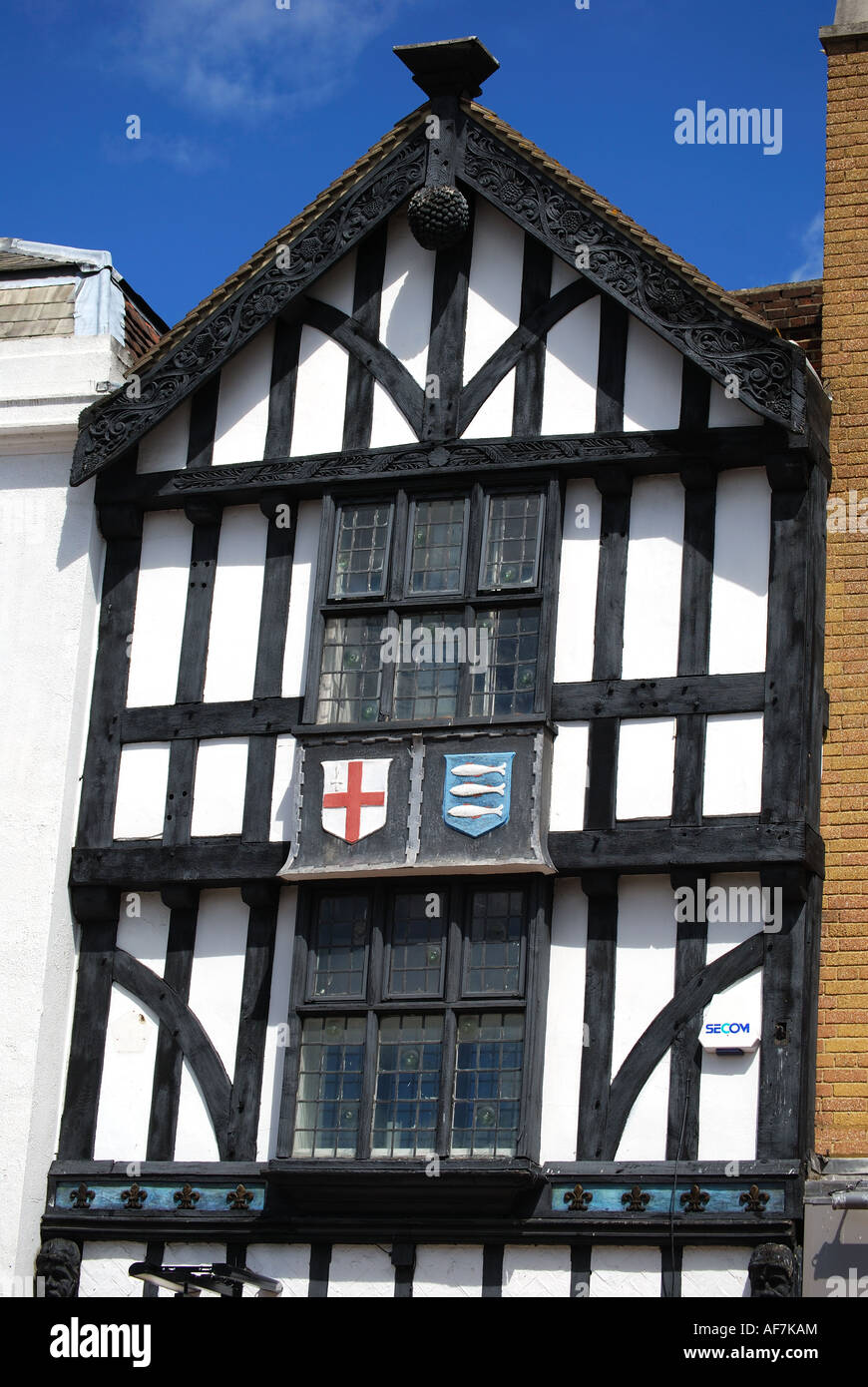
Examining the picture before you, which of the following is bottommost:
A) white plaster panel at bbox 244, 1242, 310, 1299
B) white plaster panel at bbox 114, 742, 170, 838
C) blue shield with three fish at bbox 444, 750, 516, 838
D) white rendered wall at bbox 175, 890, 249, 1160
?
white plaster panel at bbox 244, 1242, 310, 1299

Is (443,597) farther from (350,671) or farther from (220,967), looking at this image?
(220,967)

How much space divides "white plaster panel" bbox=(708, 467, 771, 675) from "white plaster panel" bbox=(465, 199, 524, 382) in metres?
2.16

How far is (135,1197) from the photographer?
18656mm

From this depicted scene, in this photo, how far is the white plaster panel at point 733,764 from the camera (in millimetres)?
17938

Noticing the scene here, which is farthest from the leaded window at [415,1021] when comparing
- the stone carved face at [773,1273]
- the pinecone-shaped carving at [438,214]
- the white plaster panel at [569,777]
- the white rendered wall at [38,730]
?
the pinecone-shaped carving at [438,214]

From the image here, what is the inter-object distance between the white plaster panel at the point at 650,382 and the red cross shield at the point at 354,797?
10.3 ft

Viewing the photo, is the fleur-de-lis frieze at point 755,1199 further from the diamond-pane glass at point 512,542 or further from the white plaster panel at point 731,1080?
the diamond-pane glass at point 512,542

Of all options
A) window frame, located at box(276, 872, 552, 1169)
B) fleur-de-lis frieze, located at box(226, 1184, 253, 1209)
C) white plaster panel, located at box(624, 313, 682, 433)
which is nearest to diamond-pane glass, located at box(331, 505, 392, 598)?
white plaster panel, located at box(624, 313, 682, 433)

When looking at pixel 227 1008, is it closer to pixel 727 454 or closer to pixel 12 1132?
pixel 12 1132

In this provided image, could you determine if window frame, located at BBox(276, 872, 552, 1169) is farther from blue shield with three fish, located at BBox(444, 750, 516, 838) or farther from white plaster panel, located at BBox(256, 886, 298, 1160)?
blue shield with three fish, located at BBox(444, 750, 516, 838)

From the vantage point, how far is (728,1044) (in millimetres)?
17469

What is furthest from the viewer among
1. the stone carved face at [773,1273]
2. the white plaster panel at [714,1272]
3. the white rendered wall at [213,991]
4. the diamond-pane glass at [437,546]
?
the diamond-pane glass at [437,546]

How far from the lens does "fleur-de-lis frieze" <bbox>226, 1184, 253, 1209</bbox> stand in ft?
60.0

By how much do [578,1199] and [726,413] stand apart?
18.7ft
